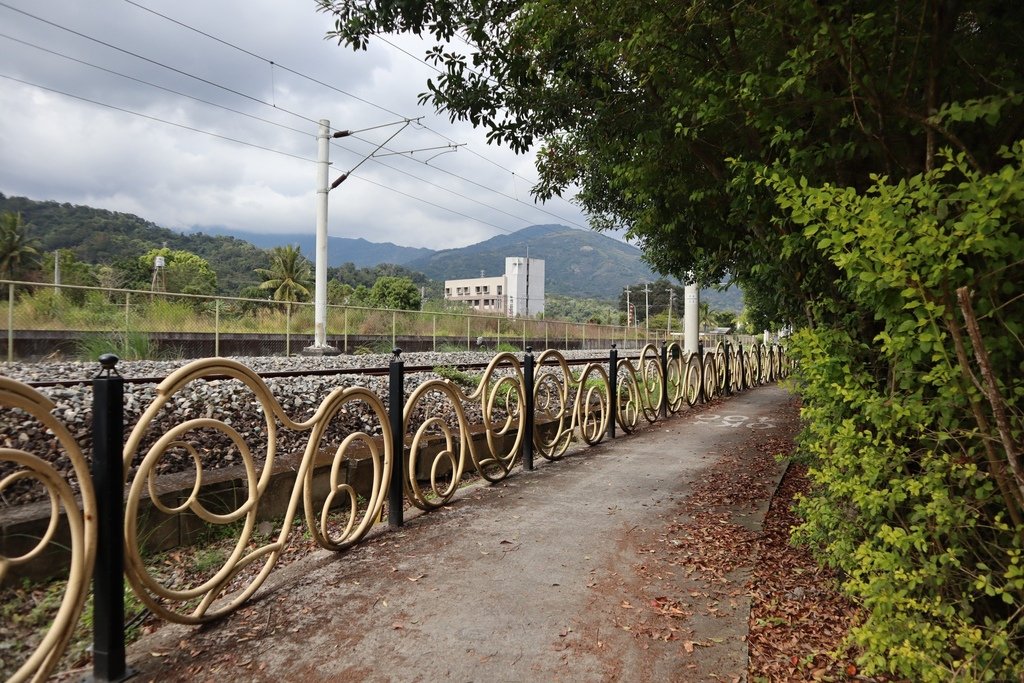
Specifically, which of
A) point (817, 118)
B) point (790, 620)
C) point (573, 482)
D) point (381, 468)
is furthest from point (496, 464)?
point (817, 118)

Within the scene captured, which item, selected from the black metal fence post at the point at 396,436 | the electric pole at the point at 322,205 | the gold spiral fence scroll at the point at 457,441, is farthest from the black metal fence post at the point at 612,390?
the electric pole at the point at 322,205

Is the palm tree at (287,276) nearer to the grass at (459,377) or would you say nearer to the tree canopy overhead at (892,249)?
the grass at (459,377)

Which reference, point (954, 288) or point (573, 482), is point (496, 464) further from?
point (954, 288)

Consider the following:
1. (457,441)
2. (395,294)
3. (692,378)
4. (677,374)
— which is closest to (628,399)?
(677,374)

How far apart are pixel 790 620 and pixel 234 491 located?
365cm

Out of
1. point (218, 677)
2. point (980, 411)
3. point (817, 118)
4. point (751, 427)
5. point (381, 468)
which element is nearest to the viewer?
point (980, 411)

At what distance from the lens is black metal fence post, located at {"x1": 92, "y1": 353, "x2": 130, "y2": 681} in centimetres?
233

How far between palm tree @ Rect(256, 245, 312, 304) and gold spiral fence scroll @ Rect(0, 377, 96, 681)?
58288 millimetres

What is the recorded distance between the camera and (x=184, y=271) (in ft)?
196

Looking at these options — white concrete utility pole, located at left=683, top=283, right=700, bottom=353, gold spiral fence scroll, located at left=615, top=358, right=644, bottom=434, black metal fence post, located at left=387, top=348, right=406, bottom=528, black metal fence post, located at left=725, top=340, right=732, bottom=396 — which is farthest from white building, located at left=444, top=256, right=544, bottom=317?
black metal fence post, located at left=387, top=348, right=406, bottom=528

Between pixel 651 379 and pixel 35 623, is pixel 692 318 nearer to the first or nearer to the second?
pixel 651 379

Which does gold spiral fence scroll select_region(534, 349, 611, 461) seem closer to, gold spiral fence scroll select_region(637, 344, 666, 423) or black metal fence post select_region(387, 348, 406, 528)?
gold spiral fence scroll select_region(637, 344, 666, 423)

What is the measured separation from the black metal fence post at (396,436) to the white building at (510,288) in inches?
3123

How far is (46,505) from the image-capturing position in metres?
3.57
